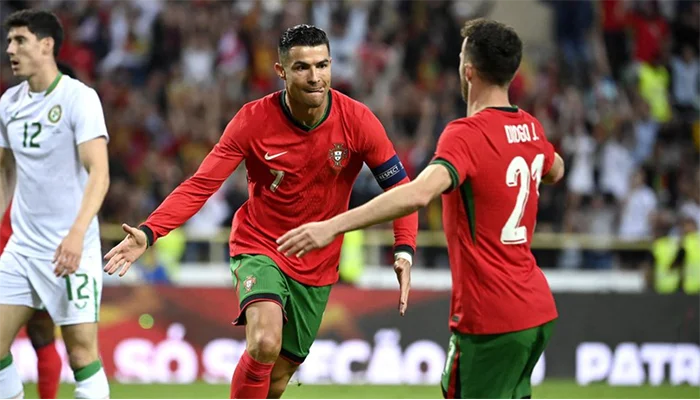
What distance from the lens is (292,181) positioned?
7.01 metres

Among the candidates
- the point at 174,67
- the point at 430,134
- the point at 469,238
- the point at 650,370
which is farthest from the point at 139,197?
the point at 469,238

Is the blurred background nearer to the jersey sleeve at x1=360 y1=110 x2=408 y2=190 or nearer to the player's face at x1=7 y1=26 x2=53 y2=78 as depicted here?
the jersey sleeve at x1=360 y1=110 x2=408 y2=190

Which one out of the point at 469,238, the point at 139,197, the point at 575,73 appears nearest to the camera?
the point at 469,238

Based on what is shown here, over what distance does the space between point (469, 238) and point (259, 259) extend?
6.09 feet

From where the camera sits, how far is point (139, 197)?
14828 millimetres

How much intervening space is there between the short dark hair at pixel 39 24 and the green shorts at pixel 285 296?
175 centimetres

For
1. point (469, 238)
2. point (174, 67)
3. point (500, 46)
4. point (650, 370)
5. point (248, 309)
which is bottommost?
point (650, 370)

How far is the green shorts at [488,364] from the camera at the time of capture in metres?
5.42

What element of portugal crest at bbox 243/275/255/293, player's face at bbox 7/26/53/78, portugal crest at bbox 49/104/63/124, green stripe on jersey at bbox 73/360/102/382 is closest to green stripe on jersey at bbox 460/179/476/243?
portugal crest at bbox 243/275/255/293

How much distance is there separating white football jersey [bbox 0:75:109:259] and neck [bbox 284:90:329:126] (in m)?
1.12

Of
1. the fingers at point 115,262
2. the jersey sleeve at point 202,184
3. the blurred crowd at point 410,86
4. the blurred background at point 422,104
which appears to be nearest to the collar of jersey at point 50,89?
the jersey sleeve at point 202,184

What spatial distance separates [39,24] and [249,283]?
6.70ft

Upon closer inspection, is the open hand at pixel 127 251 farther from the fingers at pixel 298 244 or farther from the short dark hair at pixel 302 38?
the short dark hair at pixel 302 38

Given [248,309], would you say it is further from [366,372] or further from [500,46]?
[366,372]
